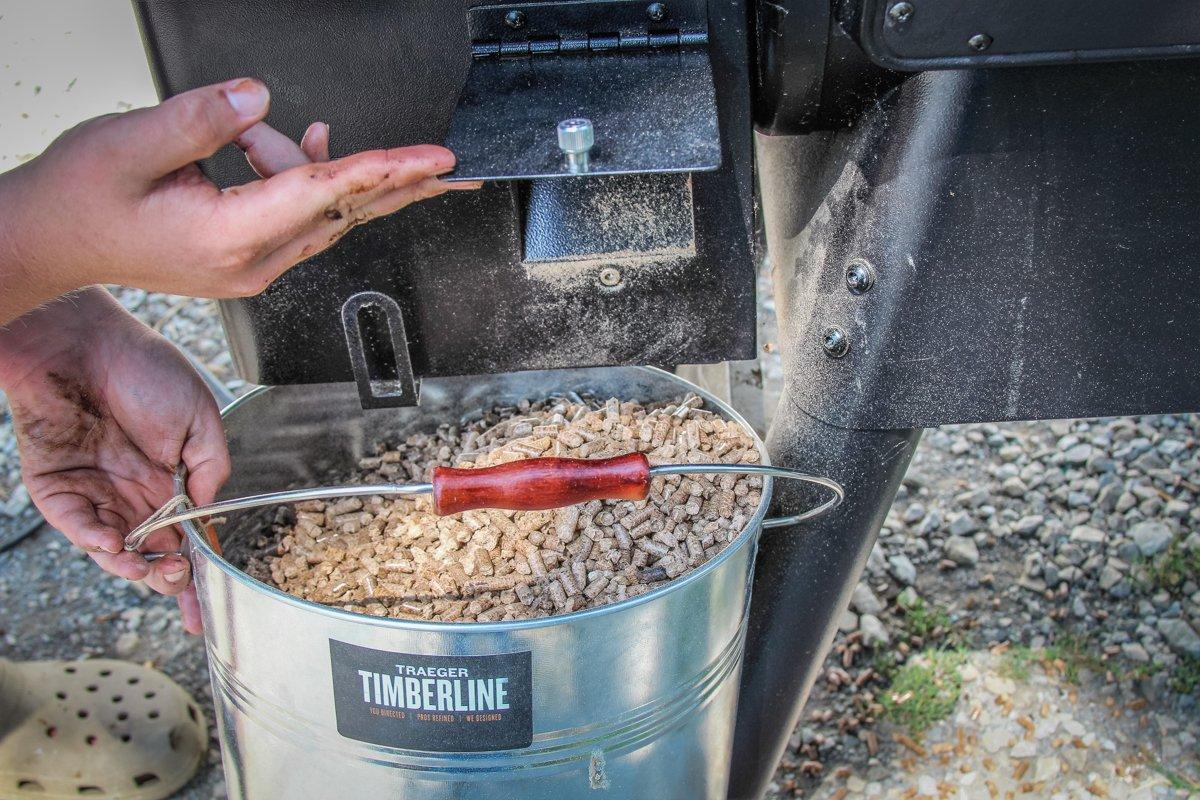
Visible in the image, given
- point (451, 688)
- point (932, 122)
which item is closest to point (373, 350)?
point (451, 688)

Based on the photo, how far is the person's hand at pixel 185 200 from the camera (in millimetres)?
801

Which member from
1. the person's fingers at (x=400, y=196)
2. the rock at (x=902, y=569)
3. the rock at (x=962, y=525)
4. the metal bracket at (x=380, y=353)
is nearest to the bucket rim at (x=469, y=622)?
the metal bracket at (x=380, y=353)

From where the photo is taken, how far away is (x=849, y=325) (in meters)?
1.05

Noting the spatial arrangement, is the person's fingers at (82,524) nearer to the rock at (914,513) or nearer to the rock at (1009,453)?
the rock at (914,513)

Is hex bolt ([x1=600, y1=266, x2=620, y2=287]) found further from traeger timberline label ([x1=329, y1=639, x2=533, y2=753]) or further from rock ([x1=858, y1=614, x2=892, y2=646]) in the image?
rock ([x1=858, y1=614, x2=892, y2=646])

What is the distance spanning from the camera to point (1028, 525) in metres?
2.01

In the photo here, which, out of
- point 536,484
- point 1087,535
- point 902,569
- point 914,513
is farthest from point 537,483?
A: point 1087,535

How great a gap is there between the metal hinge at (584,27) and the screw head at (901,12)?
0.57 feet

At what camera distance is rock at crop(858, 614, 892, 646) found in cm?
181

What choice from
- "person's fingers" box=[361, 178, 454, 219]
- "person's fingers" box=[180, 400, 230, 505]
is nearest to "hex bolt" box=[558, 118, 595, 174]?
"person's fingers" box=[361, 178, 454, 219]

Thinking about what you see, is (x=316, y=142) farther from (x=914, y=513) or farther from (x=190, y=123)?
(x=914, y=513)

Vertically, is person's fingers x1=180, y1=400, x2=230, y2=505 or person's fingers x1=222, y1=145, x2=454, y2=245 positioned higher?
person's fingers x1=222, y1=145, x2=454, y2=245

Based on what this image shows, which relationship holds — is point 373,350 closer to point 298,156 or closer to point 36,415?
point 298,156

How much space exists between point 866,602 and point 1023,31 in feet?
4.06
